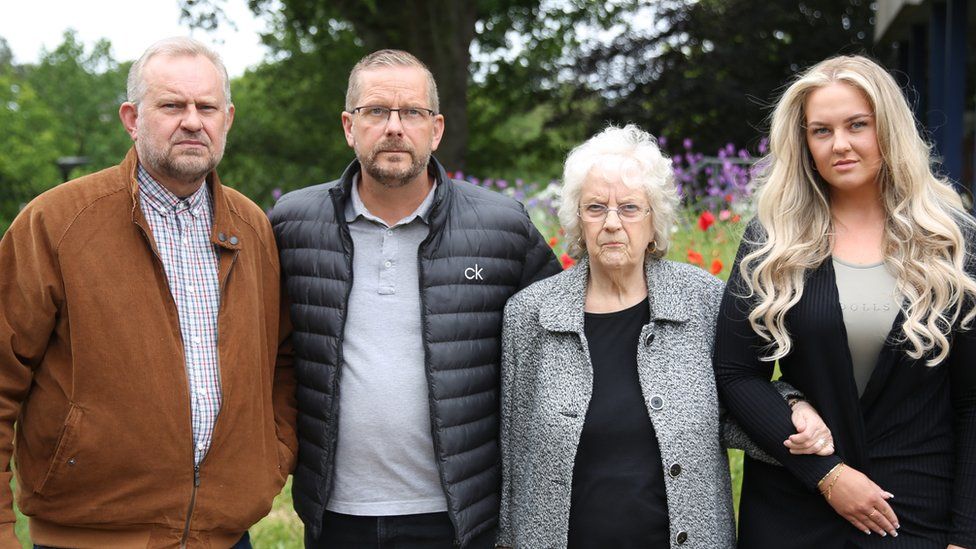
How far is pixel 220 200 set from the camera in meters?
3.06

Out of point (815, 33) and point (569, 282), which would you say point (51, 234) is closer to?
point (569, 282)

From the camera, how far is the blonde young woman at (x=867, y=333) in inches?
107

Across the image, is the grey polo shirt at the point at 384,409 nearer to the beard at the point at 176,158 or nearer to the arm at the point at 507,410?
the arm at the point at 507,410

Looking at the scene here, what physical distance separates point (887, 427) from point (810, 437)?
23 cm

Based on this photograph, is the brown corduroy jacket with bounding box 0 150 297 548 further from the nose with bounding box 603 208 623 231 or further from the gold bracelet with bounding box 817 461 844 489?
the gold bracelet with bounding box 817 461 844 489

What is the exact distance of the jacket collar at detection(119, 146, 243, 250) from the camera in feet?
9.31

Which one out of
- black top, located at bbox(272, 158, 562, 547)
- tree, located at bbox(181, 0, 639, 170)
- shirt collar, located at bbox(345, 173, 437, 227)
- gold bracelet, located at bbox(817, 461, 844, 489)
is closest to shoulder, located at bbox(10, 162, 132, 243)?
black top, located at bbox(272, 158, 562, 547)

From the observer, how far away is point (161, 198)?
2.94m

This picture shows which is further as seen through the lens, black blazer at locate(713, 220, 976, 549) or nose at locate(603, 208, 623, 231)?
nose at locate(603, 208, 623, 231)

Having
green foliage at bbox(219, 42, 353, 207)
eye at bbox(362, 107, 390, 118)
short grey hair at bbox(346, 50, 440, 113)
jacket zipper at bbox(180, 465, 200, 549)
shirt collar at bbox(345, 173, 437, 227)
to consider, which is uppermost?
green foliage at bbox(219, 42, 353, 207)

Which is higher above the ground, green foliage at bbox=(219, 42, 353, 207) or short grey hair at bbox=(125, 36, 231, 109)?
green foliage at bbox=(219, 42, 353, 207)

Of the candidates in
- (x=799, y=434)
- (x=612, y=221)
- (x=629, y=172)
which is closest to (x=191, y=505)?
(x=612, y=221)

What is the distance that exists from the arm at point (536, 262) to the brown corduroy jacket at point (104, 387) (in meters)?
1.09

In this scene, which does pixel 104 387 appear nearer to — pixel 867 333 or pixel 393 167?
pixel 393 167
